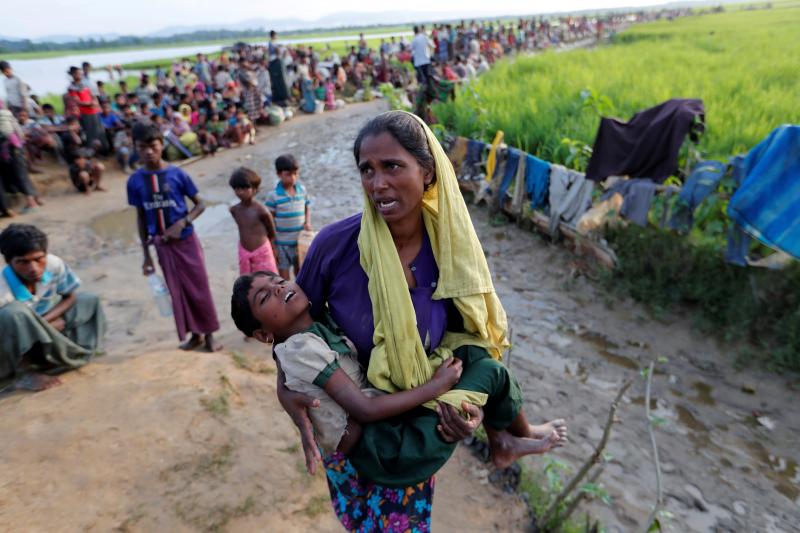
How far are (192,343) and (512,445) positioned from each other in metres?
3.14

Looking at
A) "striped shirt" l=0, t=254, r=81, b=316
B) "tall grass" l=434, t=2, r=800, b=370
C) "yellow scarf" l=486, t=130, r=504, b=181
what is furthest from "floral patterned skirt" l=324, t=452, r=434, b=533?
"yellow scarf" l=486, t=130, r=504, b=181

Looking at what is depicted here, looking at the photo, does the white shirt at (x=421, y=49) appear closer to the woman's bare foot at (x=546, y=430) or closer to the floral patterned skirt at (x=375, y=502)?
the woman's bare foot at (x=546, y=430)

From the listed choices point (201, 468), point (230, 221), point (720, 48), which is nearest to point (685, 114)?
point (201, 468)

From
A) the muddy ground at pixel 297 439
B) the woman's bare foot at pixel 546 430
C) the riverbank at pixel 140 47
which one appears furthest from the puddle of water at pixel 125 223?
the riverbank at pixel 140 47

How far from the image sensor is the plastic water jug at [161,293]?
3.75 meters

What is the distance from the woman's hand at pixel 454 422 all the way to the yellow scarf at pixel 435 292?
21mm

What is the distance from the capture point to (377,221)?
1.39m

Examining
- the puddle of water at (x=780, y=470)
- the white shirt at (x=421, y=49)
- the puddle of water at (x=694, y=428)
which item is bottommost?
the puddle of water at (x=780, y=470)

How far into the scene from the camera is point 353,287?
4.67ft

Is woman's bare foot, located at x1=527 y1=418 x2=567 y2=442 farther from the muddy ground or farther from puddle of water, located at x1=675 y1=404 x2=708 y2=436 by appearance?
puddle of water, located at x1=675 y1=404 x2=708 y2=436

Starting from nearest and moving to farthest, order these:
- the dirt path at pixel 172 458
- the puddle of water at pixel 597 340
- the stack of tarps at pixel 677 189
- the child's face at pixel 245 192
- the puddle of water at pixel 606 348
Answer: the dirt path at pixel 172 458 → the stack of tarps at pixel 677 189 → the child's face at pixel 245 192 → the puddle of water at pixel 606 348 → the puddle of water at pixel 597 340

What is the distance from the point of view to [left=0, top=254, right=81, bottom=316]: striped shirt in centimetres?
295

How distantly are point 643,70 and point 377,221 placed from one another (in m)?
11.3

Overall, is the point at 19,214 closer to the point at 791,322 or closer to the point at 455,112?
the point at 455,112
